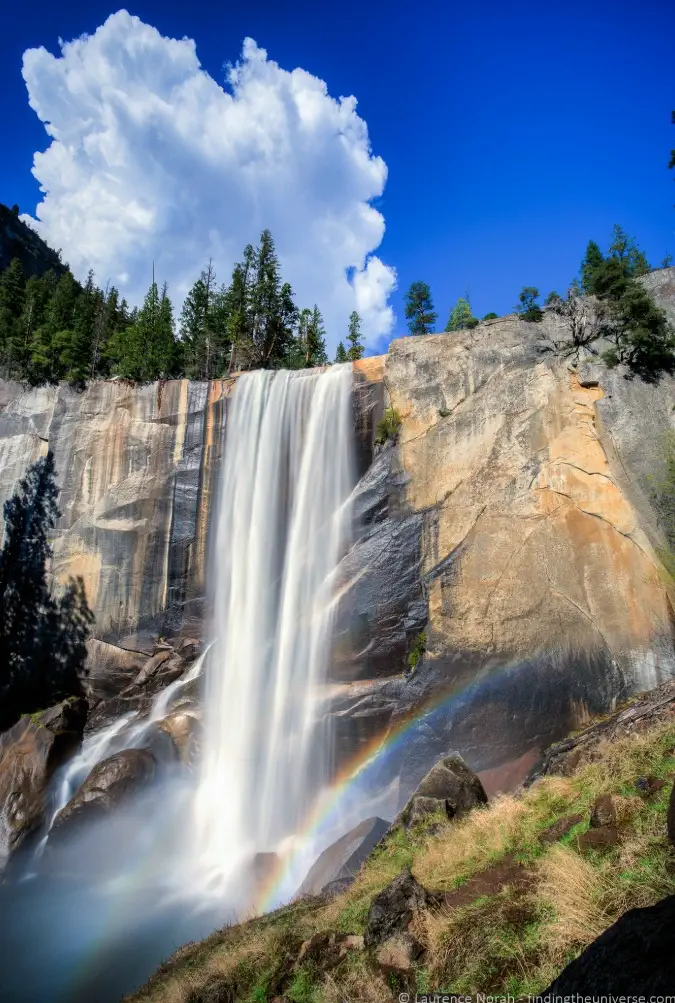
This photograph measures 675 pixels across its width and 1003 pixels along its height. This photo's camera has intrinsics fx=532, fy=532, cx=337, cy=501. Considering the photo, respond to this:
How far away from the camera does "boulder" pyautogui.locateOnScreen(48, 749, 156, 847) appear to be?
17953 millimetres

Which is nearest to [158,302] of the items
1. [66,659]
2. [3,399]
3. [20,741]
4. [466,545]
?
[3,399]

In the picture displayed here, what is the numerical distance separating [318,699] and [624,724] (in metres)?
11.3

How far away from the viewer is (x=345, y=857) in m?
12.7

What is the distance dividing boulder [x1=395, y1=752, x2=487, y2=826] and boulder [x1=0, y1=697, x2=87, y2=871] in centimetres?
1603

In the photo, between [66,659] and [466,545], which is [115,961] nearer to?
[466,545]

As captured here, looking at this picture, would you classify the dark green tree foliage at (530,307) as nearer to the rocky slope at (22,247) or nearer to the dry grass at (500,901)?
the dry grass at (500,901)

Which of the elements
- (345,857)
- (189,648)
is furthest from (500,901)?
(189,648)

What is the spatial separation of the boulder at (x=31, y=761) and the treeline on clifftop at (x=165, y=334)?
1895 cm

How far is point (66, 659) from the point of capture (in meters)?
27.2

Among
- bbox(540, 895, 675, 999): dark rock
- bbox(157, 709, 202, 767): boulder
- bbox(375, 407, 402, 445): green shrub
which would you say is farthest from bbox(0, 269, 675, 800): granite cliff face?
bbox(540, 895, 675, 999): dark rock

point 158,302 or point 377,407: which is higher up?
point 158,302

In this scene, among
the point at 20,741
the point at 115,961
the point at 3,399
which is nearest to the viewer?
the point at 115,961

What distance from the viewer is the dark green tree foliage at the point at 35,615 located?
27.1 metres

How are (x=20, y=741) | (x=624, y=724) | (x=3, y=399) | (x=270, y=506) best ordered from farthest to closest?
(x=3, y=399), (x=270, y=506), (x=20, y=741), (x=624, y=724)
